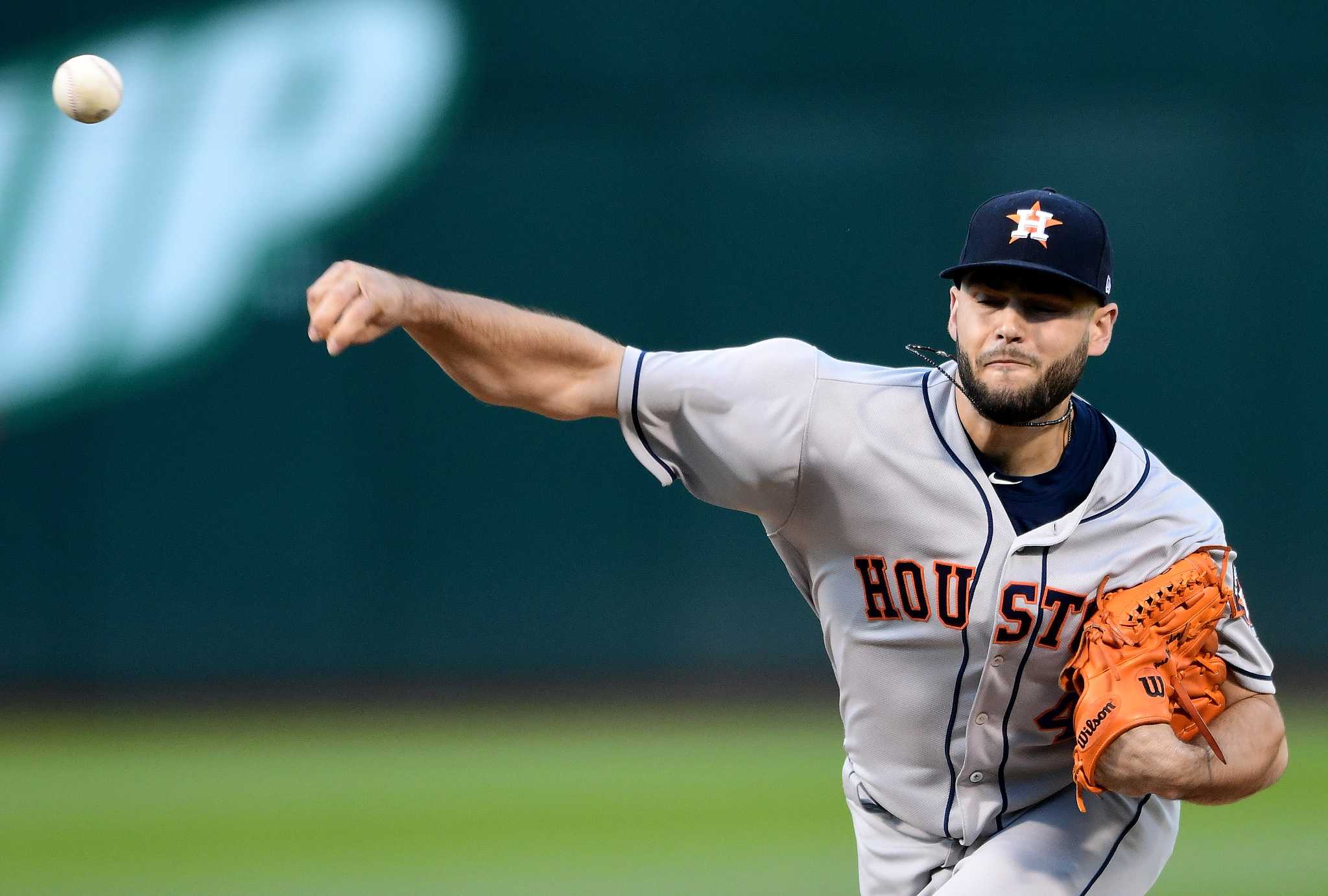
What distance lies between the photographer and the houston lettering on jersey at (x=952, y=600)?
3316 mm

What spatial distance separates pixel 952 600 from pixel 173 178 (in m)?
6.29

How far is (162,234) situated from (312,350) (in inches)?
38.6

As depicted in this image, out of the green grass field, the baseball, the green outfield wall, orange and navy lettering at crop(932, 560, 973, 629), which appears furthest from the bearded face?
the green outfield wall

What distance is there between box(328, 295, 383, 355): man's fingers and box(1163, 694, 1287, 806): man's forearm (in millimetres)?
1764

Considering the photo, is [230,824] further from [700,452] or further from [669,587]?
[700,452]

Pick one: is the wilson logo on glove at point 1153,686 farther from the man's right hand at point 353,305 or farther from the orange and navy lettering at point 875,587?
the man's right hand at point 353,305

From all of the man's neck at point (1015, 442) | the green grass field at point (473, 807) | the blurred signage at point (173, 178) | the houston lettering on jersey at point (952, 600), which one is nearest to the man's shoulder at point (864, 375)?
the man's neck at point (1015, 442)

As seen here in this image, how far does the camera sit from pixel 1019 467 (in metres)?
3.46

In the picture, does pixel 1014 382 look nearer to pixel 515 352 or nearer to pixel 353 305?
pixel 515 352

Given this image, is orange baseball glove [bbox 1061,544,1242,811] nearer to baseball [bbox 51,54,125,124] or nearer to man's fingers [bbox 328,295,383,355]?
man's fingers [bbox 328,295,383,355]

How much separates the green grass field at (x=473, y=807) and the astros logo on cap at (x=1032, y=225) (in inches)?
124

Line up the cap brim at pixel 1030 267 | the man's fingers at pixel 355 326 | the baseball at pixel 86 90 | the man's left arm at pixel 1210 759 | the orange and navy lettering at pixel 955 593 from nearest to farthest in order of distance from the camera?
the man's fingers at pixel 355 326 < the man's left arm at pixel 1210 759 < the cap brim at pixel 1030 267 < the orange and navy lettering at pixel 955 593 < the baseball at pixel 86 90

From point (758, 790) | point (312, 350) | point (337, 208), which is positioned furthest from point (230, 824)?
point (337, 208)

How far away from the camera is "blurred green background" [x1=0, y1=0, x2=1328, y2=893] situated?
8.51 m
